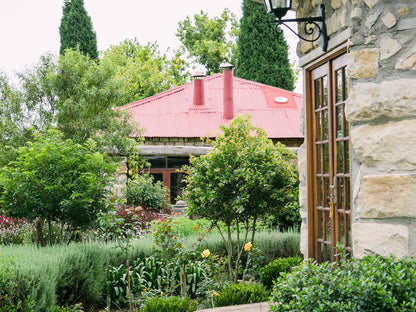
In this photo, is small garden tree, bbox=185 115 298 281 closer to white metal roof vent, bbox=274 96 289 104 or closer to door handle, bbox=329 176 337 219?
door handle, bbox=329 176 337 219

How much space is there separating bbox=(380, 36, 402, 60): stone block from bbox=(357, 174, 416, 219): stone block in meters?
0.93

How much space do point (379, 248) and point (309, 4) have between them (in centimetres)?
271

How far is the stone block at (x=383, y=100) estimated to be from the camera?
→ 350 cm

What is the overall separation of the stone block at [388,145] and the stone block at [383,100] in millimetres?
79

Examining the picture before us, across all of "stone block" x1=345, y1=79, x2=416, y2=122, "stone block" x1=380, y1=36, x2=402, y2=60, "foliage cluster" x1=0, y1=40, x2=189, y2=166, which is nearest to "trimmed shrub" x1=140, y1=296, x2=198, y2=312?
"stone block" x1=345, y1=79, x2=416, y2=122

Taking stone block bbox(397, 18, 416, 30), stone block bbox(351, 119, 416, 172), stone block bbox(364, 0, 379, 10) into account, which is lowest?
stone block bbox(351, 119, 416, 172)

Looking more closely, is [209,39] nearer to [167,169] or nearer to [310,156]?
[167,169]

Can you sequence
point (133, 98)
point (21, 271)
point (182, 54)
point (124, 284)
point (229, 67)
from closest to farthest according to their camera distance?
point (21, 271), point (124, 284), point (229, 67), point (133, 98), point (182, 54)

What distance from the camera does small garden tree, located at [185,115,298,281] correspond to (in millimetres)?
6043

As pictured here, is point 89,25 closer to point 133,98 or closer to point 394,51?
point 133,98

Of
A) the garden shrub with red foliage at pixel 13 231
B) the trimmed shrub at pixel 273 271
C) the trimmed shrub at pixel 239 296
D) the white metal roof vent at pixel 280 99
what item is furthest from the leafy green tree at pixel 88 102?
the trimmed shrub at pixel 239 296

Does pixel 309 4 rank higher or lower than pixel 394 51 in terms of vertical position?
higher

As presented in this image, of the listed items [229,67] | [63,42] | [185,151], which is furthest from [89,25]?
[185,151]

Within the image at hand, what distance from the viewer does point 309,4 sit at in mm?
4965
